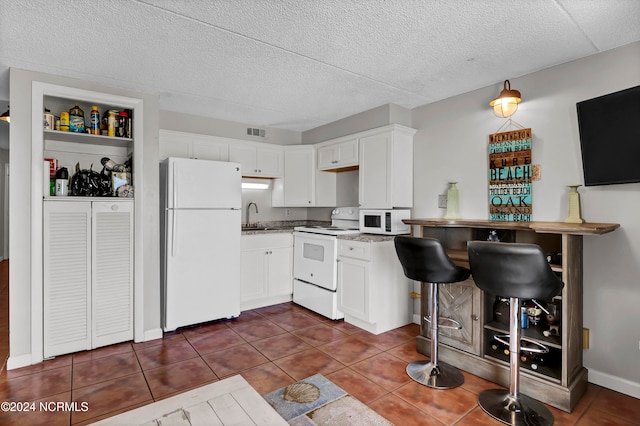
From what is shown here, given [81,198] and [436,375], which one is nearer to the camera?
Result: [436,375]

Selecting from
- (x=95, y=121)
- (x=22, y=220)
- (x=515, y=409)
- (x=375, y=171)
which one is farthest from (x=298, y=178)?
(x=515, y=409)

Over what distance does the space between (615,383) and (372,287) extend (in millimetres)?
1878

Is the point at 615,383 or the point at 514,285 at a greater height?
the point at 514,285

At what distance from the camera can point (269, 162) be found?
4.59 meters

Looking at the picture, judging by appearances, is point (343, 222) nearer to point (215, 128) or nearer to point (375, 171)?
point (375, 171)

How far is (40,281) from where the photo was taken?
274 centimetres

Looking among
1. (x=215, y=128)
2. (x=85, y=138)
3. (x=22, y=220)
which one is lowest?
(x=22, y=220)

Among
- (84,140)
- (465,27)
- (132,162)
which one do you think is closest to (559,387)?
(465,27)

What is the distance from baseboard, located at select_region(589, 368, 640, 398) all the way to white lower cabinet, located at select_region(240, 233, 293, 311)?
10.1ft

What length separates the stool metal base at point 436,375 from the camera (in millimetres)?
2400

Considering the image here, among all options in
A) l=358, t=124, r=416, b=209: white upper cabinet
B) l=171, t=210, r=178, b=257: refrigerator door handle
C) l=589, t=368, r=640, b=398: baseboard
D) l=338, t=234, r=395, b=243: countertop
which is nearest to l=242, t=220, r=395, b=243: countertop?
l=338, t=234, r=395, b=243: countertop

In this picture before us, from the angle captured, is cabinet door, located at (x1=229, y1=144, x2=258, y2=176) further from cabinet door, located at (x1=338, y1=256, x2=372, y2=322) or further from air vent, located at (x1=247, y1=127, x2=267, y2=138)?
cabinet door, located at (x1=338, y1=256, x2=372, y2=322)

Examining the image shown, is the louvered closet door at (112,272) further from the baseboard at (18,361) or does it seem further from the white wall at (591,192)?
the white wall at (591,192)

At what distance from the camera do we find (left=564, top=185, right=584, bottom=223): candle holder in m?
2.43
